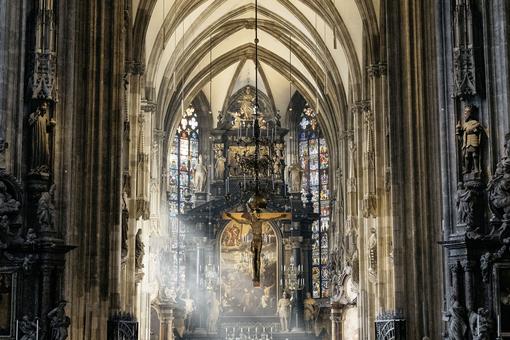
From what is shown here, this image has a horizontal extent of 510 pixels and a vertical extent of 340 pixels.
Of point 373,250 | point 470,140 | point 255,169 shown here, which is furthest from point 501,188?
point 255,169

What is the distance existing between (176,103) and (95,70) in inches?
826

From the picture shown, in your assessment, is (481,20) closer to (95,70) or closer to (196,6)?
(95,70)

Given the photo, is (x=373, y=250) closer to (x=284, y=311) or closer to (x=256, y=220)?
(x=256, y=220)

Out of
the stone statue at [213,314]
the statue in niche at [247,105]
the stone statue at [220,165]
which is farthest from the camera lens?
the stone statue at [220,165]

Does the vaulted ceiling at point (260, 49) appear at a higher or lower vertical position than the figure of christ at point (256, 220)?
higher

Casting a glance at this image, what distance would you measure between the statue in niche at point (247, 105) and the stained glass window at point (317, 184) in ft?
9.15

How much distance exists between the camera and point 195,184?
4725 centimetres

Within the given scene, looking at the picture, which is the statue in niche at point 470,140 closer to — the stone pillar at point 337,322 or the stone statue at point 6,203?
the stone statue at point 6,203

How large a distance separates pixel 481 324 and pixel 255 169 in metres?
20.4

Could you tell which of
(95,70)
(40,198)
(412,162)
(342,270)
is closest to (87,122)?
(95,70)

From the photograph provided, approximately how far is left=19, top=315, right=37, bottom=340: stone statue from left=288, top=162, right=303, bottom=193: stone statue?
32162mm

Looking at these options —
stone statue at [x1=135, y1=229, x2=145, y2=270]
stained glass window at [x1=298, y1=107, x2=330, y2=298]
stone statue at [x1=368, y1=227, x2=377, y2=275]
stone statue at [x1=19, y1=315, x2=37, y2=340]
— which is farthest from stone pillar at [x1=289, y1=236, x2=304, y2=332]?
stone statue at [x1=19, y1=315, x2=37, y2=340]

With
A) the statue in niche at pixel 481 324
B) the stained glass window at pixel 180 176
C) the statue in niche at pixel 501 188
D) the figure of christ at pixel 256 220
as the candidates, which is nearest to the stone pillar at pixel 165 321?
the stained glass window at pixel 180 176

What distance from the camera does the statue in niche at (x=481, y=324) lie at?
15375mm
